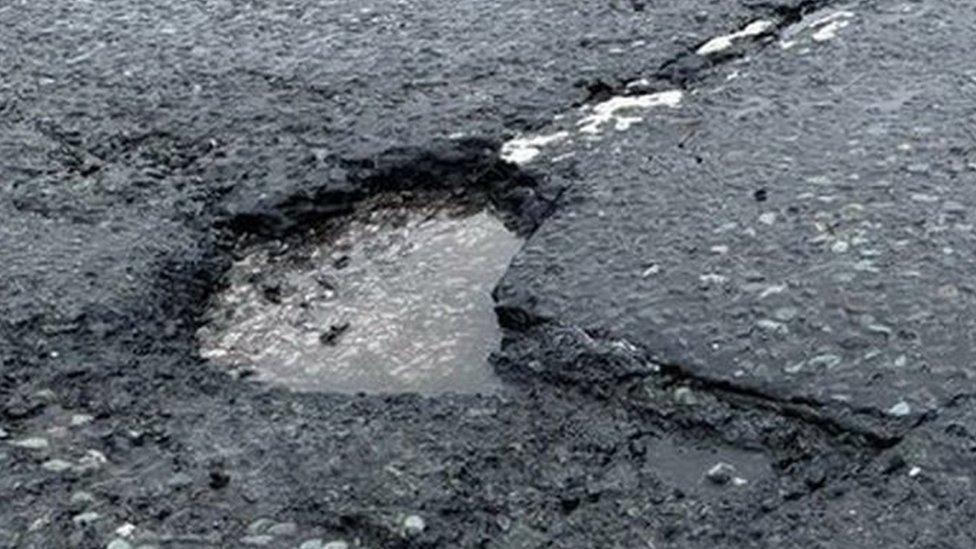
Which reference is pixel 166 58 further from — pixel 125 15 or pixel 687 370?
pixel 687 370

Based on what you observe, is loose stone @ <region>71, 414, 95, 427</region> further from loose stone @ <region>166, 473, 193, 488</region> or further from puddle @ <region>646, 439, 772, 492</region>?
puddle @ <region>646, 439, 772, 492</region>

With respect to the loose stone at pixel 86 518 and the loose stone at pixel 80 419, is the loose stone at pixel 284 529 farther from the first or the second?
the loose stone at pixel 80 419

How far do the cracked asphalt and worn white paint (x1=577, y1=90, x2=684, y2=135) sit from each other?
0.4 inches

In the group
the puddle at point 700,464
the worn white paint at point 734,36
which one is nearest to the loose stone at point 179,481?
the puddle at point 700,464

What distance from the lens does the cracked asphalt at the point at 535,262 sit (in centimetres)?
293

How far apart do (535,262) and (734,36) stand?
1191mm

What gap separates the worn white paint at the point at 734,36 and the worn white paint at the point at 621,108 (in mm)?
235

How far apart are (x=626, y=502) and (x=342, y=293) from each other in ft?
3.32

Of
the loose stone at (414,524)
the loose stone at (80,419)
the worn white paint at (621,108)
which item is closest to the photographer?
the loose stone at (414,524)

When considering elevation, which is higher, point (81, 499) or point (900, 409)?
point (81, 499)

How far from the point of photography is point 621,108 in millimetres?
4141

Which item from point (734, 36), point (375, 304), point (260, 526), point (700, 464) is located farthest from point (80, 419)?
point (734, 36)

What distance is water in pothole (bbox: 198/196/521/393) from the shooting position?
3.42 m

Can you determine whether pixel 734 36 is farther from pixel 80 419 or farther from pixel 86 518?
pixel 86 518
